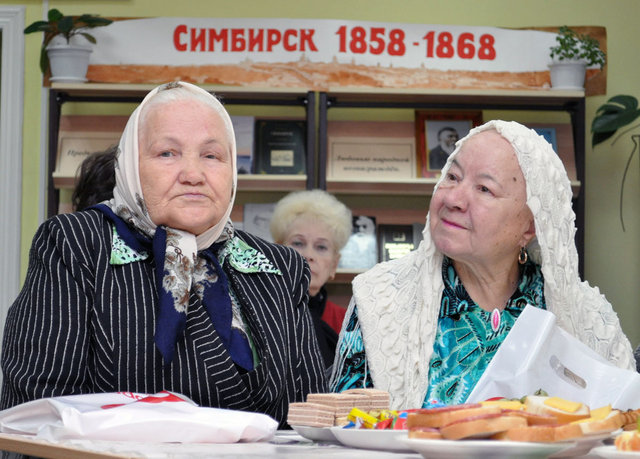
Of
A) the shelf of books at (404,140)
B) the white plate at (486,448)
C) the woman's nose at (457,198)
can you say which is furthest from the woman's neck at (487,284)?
the shelf of books at (404,140)

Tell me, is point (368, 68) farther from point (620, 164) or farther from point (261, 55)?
point (620, 164)

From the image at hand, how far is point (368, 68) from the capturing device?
208 inches

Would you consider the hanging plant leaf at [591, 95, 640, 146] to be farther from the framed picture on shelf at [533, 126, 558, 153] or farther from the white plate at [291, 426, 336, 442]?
the white plate at [291, 426, 336, 442]

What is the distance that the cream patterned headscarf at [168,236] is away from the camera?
1756 millimetres

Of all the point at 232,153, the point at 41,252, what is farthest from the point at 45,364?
the point at 232,153

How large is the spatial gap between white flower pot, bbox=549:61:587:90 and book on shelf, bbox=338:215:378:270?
3.94 ft

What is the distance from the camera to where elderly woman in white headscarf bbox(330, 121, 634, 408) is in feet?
7.22

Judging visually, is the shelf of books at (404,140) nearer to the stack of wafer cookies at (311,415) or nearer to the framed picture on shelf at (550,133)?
the framed picture on shelf at (550,133)

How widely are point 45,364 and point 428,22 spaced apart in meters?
4.09

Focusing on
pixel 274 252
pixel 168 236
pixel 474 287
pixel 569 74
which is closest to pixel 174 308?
pixel 168 236

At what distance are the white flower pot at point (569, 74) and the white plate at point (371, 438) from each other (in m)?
4.06

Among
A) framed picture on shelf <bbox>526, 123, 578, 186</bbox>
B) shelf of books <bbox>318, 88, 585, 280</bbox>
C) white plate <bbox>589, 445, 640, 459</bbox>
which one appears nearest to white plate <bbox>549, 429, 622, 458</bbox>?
white plate <bbox>589, 445, 640, 459</bbox>

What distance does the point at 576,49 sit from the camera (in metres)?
5.03

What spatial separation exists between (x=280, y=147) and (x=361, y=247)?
2.21 feet
